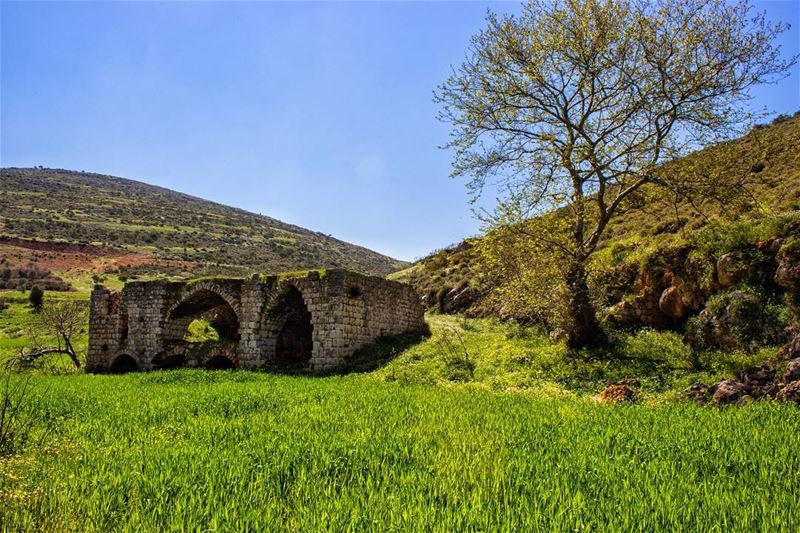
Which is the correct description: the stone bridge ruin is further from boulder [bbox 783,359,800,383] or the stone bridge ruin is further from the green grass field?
boulder [bbox 783,359,800,383]

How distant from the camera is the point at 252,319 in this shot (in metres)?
21.5

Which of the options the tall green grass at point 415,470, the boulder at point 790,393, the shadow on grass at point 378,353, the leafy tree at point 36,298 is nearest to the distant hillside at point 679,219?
the shadow on grass at point 378,353

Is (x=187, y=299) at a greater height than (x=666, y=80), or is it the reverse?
(x=666, y=80)

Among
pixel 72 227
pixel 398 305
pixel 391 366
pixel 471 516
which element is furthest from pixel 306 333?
pixel 72 227

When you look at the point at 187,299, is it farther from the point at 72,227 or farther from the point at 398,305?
the point at 72,227

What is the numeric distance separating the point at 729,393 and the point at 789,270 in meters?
5.31

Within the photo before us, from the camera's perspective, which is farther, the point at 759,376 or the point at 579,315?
the point at 579,315

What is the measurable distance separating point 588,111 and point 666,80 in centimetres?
230

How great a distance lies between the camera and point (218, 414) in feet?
29.5

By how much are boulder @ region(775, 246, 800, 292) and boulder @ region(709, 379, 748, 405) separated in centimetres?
468

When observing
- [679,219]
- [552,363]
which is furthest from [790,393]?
[679,219]

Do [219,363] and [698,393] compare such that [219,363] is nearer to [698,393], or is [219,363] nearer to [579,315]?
[579,315]

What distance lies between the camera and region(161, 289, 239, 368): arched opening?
22406mm

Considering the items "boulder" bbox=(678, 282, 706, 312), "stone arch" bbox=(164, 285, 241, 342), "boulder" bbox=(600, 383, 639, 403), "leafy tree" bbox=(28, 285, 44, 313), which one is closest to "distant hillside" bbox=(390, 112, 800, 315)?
"boulder" bbox=(678, 282, 706, 312)
